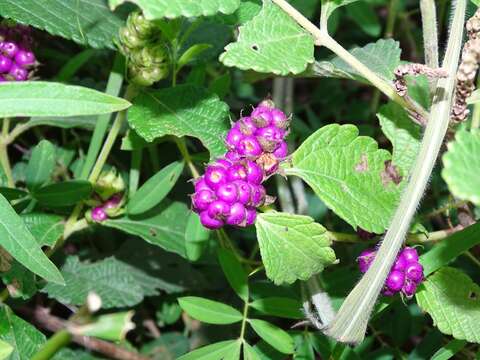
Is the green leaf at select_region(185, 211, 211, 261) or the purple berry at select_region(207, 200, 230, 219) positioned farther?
the green leaf at select_region(185, 211, 211, 261)

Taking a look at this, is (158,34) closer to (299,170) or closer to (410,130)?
(299,170)

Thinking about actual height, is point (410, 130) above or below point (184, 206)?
above

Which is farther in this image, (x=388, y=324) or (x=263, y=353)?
(x=388, y=324)

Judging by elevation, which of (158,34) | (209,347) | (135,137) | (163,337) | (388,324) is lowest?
(163,337)

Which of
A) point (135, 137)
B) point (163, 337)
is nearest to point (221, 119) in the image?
point (135, 137)

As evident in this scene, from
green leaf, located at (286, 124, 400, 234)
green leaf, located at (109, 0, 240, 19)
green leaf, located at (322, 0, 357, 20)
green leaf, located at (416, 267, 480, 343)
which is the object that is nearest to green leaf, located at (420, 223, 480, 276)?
green leaf, located at (416, 267, 480, 343)

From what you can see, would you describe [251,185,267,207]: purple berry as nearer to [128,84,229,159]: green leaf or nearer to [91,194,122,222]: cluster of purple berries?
[128,84,229,159]: green leaf

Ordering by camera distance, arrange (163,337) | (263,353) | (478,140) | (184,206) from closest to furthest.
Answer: (478,140), (263,353), (184,206), (163,337)

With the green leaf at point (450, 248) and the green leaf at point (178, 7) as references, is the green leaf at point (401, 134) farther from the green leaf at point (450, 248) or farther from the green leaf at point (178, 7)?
the green leaf at point (178, 7)
